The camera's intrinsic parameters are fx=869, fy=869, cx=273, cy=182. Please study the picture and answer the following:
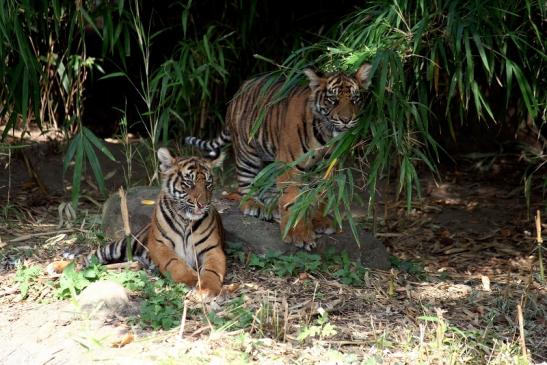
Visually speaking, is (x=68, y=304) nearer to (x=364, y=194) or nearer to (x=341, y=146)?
(x=341, y=146)

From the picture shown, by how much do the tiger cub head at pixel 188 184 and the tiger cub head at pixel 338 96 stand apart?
2.43 feet

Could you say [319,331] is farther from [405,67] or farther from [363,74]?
[405,67]

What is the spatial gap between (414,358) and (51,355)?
61.6 inches

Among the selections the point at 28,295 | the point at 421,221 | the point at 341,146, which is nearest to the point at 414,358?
the point at 341,146

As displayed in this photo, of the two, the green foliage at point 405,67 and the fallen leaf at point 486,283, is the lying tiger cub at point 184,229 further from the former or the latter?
the fallen leaf at point 486,283

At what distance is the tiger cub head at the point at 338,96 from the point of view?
4770mm

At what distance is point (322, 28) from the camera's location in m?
6.52

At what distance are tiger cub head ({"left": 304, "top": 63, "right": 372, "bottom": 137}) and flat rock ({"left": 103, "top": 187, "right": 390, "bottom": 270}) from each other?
65 centimetres

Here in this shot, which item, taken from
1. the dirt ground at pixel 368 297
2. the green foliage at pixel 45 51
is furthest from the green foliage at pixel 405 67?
the green foliage at pixel 45 51

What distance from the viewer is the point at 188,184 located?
4.61 m

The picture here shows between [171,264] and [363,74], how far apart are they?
1457 millimetres

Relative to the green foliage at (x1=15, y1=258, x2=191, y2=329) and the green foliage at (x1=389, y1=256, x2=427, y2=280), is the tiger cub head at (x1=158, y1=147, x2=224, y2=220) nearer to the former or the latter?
the green foliage at (x1=15, y1=258, x2=191, y2=329)

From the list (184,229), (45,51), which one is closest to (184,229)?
(184,229)

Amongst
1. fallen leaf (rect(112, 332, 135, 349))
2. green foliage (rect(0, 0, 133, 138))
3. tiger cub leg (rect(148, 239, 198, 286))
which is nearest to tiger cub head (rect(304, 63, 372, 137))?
tiger cub leg (rect(148, 239, 198, 286))
